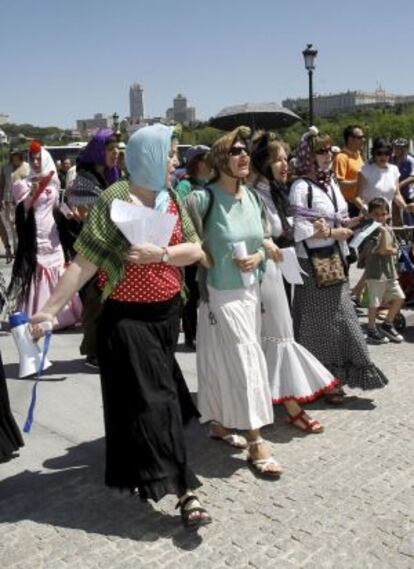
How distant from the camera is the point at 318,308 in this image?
4691 mm

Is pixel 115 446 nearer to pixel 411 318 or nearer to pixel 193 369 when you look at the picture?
pixel 193 369

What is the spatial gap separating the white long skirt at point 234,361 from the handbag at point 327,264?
88cm

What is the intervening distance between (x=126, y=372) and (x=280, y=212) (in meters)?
1.72

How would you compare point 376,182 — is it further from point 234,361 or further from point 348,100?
point 348,100

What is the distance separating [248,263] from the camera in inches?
144

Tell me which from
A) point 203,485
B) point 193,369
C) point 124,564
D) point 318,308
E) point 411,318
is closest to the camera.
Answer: point 124,564

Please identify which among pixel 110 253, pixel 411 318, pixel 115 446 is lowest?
pixel 411 318

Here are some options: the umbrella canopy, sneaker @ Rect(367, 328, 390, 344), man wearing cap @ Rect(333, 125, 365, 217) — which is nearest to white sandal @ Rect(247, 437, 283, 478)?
sneaker @ Rect(367, 328, 390, 344)

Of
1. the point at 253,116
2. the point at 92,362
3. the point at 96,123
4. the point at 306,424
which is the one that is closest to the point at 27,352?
the point at 306,424

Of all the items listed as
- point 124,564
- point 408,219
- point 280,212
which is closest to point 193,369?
point 280,212

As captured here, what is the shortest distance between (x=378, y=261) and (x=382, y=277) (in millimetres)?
169

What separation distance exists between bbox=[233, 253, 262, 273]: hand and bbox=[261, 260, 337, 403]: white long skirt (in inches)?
17.9

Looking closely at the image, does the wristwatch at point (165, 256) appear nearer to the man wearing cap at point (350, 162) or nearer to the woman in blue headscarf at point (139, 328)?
the woman in blue headscarf at point (139, 328)

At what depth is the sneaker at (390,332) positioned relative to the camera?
20.7 feet
